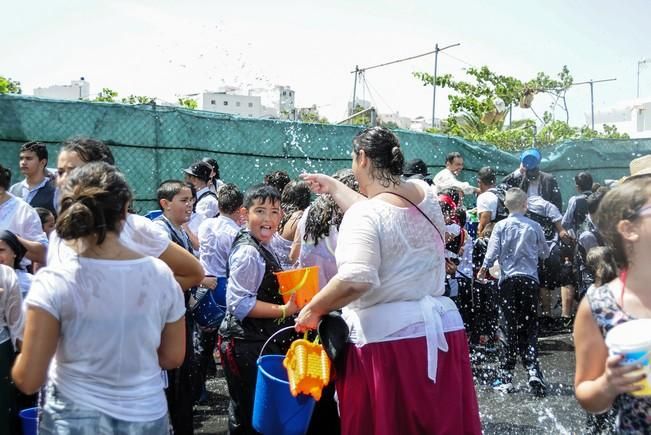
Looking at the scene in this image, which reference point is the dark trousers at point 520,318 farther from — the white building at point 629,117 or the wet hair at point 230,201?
the white building at point 629,117

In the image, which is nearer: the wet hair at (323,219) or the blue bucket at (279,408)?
the blue bucket at (279,408)

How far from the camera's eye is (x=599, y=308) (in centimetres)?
259

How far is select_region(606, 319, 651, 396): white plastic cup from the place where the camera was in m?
2.25

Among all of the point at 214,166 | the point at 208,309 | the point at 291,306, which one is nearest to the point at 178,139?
the point at 214,166

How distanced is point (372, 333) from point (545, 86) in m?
31.3

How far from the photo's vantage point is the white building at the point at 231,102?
8469cm

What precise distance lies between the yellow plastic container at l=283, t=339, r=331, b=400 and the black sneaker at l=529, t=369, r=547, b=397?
4198 millimetres

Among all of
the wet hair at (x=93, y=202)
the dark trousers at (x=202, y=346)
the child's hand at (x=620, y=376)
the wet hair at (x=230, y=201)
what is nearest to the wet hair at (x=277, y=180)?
the wet hair at (x=230, y=201)

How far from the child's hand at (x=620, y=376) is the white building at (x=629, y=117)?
48919 mm

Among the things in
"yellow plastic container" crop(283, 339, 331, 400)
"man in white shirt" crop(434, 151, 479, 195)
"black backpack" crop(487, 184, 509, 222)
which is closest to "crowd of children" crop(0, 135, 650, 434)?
"yellow plastic container" crop(283, 339, 331, 400)

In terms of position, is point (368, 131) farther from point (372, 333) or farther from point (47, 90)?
point (47, 90)

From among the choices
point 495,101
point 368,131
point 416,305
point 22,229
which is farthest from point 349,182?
point 495,101

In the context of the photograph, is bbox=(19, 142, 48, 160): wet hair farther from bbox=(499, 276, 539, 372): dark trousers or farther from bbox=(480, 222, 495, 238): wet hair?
bbox=(480, 222, 495, 238): wet hair

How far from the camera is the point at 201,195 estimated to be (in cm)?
799
